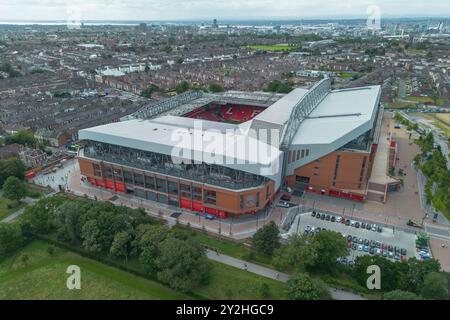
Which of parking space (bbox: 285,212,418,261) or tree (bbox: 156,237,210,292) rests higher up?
tree (bbox: 156,237,210,292)

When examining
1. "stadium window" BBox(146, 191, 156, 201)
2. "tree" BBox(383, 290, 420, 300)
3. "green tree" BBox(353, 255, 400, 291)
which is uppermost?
"tree" BBox(383, 290, 420, 300)

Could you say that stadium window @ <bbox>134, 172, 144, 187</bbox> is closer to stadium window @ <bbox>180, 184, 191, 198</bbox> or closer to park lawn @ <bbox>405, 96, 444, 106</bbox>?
stadium window @ <bbox>180, 184, 191, 198</bbox>

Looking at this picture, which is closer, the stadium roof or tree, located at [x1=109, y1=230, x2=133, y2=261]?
tree, located at [x1=109, y1=230, x2=133, y2=261]

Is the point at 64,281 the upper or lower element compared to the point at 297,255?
lower

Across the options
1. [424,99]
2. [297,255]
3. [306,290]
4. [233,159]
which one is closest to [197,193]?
[233,159]

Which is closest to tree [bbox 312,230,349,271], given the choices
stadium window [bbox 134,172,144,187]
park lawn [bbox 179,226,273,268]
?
park lawn [bbox 179,226,273,268]

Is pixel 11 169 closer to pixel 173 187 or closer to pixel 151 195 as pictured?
pixel 151 195
